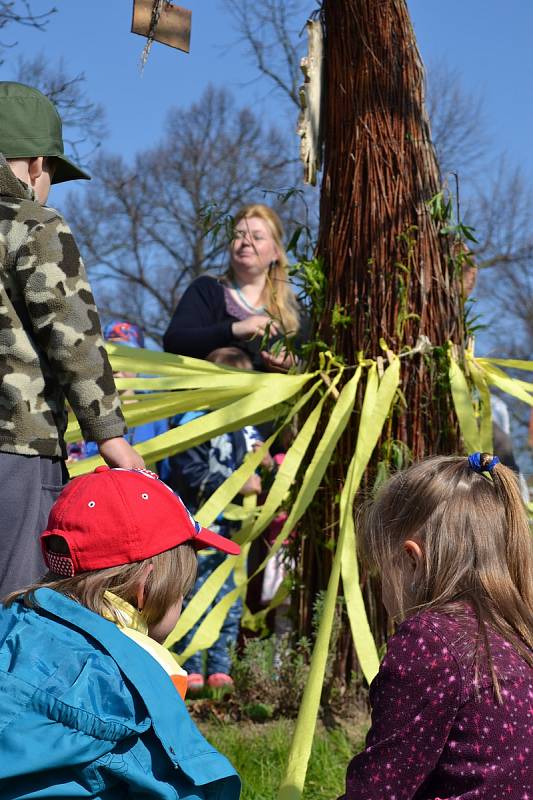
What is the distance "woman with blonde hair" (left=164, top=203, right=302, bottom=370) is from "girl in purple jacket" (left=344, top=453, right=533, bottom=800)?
83.4 inches

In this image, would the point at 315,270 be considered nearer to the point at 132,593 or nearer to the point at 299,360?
the point at 299,360

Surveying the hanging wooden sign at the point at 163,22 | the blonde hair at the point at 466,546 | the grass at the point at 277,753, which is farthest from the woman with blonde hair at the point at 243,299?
the blonde hair at the point at 466,546

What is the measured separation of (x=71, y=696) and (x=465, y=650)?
2.14 ft

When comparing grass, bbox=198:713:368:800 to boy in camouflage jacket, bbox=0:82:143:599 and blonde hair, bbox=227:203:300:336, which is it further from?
blonde hair, bbox=227:203:300:336

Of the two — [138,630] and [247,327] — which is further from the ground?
[247,327]

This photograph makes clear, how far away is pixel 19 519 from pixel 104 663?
2.36 ft

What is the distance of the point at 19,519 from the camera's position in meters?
2.27

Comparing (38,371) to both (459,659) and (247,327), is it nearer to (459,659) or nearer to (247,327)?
(459,659)

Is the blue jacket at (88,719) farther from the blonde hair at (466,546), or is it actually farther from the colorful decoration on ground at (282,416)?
the colorful decoration on ground at (282,416)

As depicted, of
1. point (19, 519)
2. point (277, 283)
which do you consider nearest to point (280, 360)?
point (277, 283)

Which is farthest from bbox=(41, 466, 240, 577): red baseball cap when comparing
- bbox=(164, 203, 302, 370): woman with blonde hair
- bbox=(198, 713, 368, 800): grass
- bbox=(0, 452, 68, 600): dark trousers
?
bbox=(164, 203, 302, 370): woman with blonde hair

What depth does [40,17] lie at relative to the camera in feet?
16.5

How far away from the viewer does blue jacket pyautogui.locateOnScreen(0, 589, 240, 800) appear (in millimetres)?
1575

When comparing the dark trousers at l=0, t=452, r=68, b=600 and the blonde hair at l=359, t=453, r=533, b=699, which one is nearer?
the blonde hair at l=359, t=453, r=533, b=699
